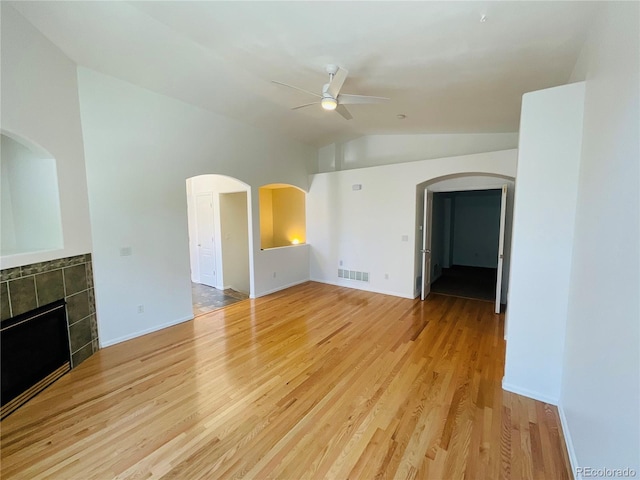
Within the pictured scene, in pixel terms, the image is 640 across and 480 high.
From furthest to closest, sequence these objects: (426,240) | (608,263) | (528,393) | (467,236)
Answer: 1. (467,236)
2. (426,240)
3. (528,393)
4. (608,263)

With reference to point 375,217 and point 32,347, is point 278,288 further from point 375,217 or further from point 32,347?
→ point 32,347

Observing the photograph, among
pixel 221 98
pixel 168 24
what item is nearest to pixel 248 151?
pixel 221 98

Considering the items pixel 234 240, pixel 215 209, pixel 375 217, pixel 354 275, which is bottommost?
pixel 354 275

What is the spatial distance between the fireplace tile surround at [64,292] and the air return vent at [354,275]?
14.7 ft

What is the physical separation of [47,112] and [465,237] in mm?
9935

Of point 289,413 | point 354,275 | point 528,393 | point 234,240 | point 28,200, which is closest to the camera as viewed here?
point 289,413

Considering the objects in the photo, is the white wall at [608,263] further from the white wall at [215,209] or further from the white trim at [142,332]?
the white wall at [215,209]

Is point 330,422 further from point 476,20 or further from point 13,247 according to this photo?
point 13,247

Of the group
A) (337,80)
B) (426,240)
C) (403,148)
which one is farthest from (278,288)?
(337,80)

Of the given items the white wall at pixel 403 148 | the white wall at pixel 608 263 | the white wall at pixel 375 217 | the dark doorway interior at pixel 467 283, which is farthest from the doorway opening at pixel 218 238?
the white wall at pixel 608 263

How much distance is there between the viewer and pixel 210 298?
554 cm

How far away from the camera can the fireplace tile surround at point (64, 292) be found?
7.65 feet

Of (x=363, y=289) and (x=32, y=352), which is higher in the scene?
(x=32, y=352)

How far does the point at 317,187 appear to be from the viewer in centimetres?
651
